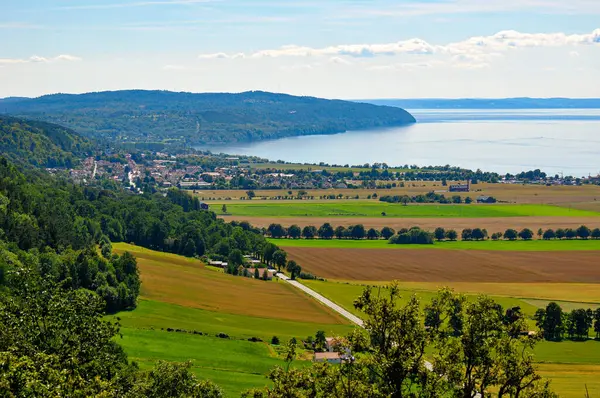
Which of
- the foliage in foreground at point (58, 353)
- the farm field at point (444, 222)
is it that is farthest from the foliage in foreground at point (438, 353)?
the farm field at point (444, 222)

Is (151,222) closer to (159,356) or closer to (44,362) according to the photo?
(159,356)

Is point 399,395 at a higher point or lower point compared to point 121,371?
higher

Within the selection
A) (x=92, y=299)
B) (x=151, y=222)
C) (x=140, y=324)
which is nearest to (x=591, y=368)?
(x=140, y=324)

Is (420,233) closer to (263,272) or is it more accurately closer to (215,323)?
(263,272)

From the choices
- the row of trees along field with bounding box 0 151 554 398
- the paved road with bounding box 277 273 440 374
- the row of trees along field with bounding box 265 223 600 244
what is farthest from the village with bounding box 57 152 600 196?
the row of trees along field with bounding box 0 151 554 398

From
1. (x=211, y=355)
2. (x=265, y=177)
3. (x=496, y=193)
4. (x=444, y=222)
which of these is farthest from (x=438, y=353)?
(x=265, y=177)

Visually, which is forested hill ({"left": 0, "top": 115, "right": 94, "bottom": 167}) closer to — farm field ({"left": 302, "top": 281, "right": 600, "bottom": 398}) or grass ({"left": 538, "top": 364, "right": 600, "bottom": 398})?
farm field ({"left": 302, "top": 281, "right": 600, "bottom": 398})

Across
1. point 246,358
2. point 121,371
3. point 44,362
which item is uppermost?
point 44,362

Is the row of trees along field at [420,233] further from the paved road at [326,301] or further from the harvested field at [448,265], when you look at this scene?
the paved road at [326,301]
